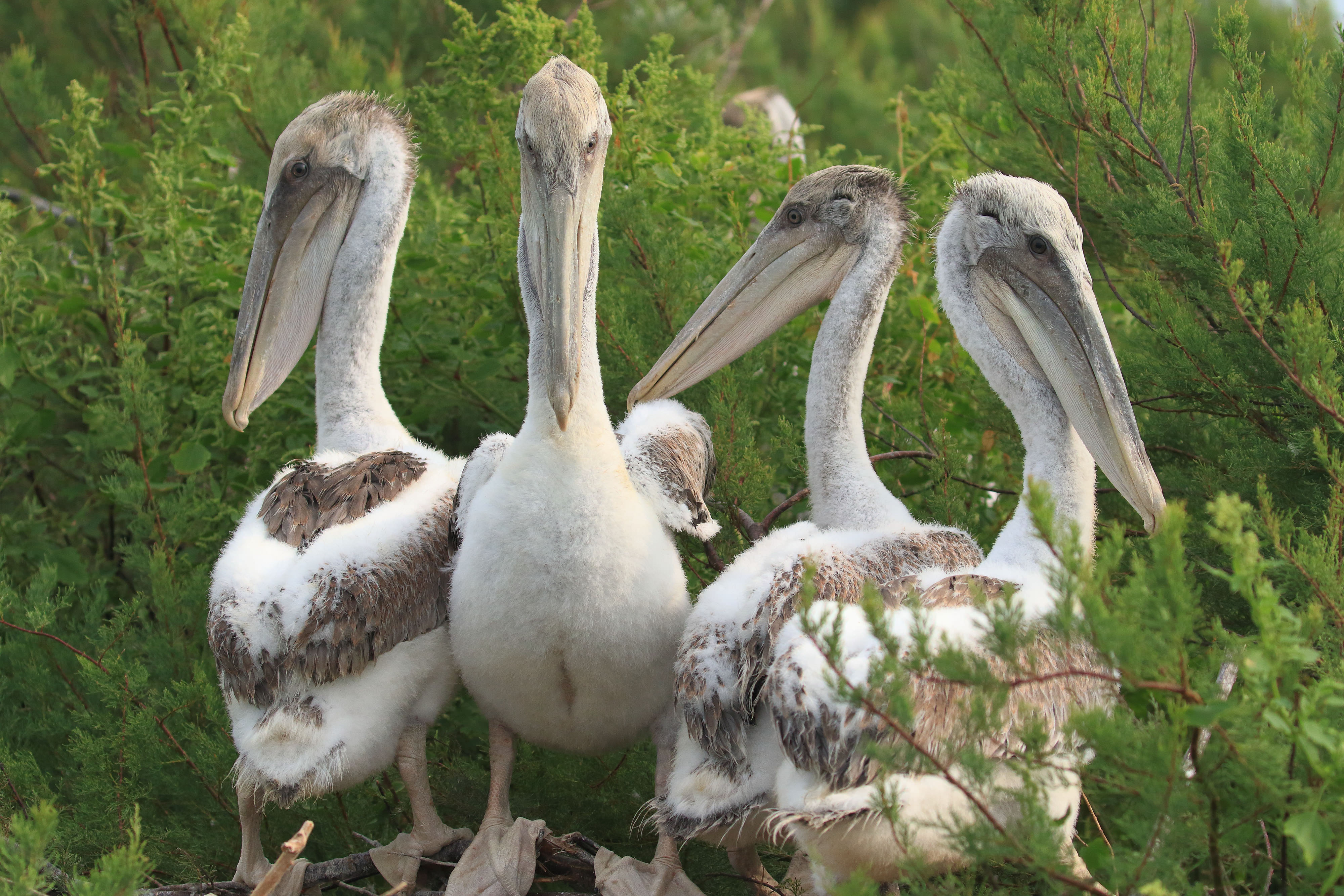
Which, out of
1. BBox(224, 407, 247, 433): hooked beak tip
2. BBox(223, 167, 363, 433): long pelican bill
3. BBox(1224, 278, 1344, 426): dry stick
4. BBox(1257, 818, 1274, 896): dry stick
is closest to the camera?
BBox(1257, 818, 1274, 896): dry stick

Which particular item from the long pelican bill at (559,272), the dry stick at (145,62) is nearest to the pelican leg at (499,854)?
the long pelican bill at (559,272)

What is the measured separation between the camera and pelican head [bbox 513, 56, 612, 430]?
310 centimetres

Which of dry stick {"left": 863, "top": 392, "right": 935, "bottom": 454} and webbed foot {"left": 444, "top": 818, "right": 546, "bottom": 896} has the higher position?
dry stick {"left": 863, "top": 392, "right": 935, "bottom": 454}

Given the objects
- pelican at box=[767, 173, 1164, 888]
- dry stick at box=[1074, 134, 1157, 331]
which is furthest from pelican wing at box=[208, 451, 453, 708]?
dry stick at box=[1074, 134, 1157, 331]

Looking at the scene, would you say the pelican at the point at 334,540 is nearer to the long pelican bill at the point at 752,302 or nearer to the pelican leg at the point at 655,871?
the pelican leg at the point at 655,871

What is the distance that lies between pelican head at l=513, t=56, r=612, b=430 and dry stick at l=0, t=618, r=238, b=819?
1489 millimetres

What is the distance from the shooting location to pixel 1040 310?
11.2 ft

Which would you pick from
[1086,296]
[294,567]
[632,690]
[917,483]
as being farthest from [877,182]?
[294,567]

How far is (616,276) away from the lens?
443cm

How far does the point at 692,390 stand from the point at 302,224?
1.33m

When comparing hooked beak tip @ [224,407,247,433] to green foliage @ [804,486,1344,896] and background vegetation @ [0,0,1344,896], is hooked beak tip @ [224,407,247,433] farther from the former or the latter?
green foliage @ [804,486,1344,896]

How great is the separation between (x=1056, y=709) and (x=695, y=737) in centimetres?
79

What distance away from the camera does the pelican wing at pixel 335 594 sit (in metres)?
3.27

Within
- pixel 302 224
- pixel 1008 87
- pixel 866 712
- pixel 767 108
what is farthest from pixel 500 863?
pixel 767 108
